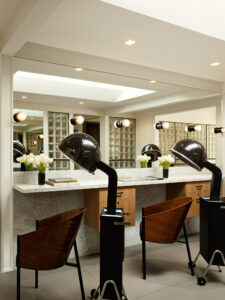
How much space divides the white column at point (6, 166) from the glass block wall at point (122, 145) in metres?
1.41

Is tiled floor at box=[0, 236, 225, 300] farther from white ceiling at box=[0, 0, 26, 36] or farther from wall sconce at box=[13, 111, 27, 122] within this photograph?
white ceiling at box=[0, 0, 26, 36]

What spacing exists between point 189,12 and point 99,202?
7.35ft

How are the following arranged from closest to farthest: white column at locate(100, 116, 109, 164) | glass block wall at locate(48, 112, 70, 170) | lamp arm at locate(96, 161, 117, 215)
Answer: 1. lamp arm at locate(96, 161, 117, 215)
2. glass block wall at locate(48, 112, 70, 170)
3. white column at locate(100, 116, 109, 164)

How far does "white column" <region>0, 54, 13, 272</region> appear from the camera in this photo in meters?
3.04

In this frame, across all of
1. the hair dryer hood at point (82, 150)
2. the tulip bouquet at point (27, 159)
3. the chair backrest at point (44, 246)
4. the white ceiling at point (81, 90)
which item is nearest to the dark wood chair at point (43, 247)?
the chair backrest at point (44, 246)

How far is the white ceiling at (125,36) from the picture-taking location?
95.6 inches

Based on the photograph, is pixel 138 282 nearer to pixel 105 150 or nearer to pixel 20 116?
pixel 105 150

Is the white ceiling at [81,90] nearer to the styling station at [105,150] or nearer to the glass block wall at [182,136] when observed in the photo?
the styling station at [105,150]

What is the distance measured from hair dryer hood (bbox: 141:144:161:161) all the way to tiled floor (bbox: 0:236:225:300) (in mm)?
1493

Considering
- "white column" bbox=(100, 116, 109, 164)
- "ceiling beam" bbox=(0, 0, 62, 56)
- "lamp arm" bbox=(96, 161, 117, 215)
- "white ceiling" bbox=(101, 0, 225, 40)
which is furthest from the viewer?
"white column" bbox=(100, 116, 109, 164)

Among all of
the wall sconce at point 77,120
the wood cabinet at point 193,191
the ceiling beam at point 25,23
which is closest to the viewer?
the ceiling beam at point 25,23

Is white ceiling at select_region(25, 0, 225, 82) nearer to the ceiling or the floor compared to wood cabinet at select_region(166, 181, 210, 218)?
nearer to the ceiling

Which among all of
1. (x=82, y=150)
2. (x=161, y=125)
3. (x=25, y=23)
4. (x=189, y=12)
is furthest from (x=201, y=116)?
(x=25, y=23)

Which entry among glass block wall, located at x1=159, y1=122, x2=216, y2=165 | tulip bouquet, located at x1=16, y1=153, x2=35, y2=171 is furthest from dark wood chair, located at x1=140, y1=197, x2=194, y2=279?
glass block wall, located at x1=159, y1=122, x2=216, y2=165
